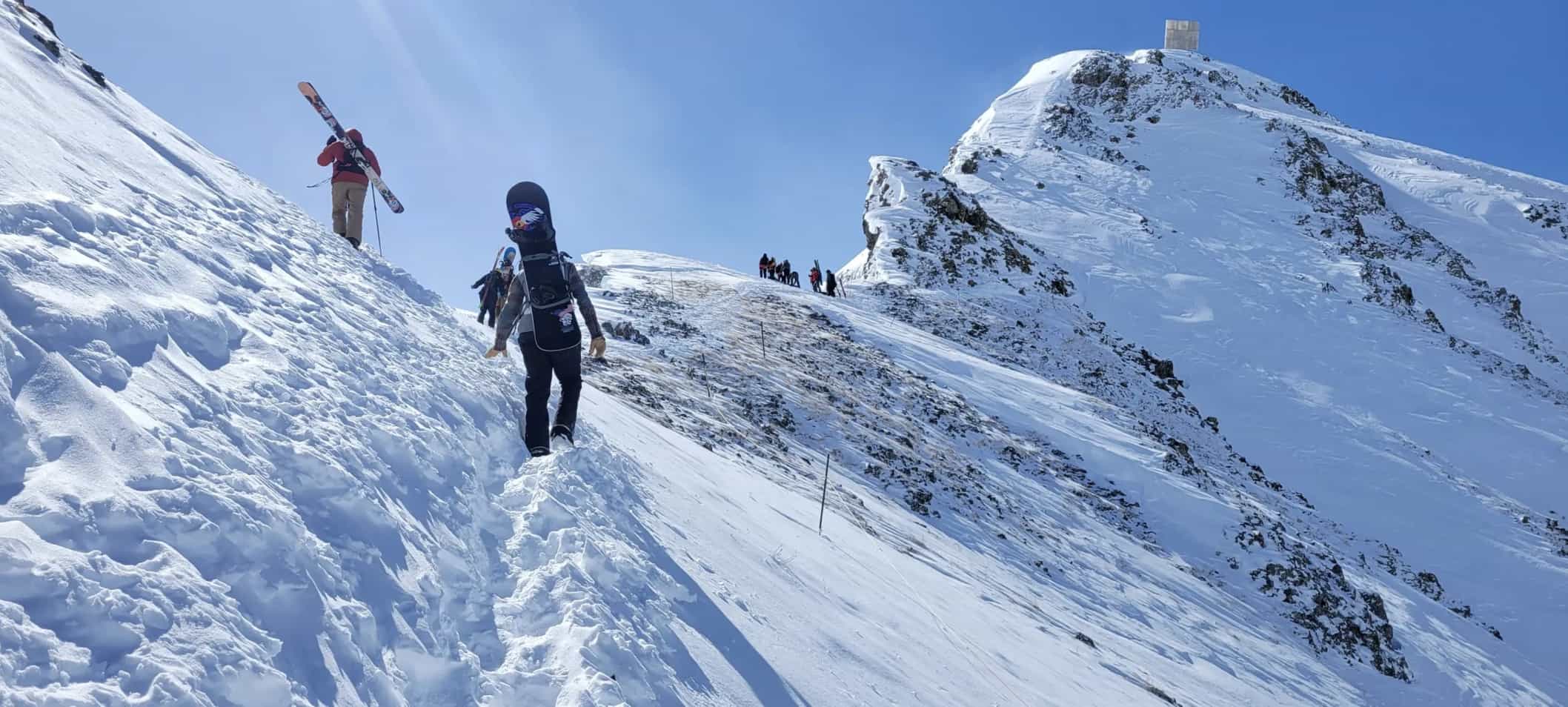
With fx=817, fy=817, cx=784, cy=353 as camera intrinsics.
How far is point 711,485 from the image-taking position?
851 centimetres

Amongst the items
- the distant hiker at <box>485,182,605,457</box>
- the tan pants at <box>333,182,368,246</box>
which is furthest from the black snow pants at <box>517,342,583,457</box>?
the tan pants at <box>333,182,368,246</box>

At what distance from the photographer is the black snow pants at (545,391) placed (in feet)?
21.0

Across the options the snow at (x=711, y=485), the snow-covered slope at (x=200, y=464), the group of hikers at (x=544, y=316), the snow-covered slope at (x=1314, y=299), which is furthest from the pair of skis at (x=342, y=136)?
the snow-covered slope at (x=1314, y=299)

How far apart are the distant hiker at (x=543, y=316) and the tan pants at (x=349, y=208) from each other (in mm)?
5301

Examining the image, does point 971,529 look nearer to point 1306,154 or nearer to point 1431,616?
point 1431,616

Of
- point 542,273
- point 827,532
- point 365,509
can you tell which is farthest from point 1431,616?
point 365,509

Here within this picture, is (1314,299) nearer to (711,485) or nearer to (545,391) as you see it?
(711,485)

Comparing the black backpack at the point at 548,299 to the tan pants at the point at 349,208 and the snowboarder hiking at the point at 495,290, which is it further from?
the snowboarder hiking at the point at 495,290

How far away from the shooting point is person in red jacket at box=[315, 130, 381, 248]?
10594mm

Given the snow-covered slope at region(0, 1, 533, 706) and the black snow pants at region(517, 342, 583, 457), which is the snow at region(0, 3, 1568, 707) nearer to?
the snow-covered slope at region(0, 1, 533, 706)

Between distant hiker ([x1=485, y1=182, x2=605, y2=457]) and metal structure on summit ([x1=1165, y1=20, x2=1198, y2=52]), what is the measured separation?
3609 inches

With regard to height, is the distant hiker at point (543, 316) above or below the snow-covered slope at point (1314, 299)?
below

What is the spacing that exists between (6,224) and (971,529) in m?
13.9

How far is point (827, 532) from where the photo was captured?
935 centimetres
